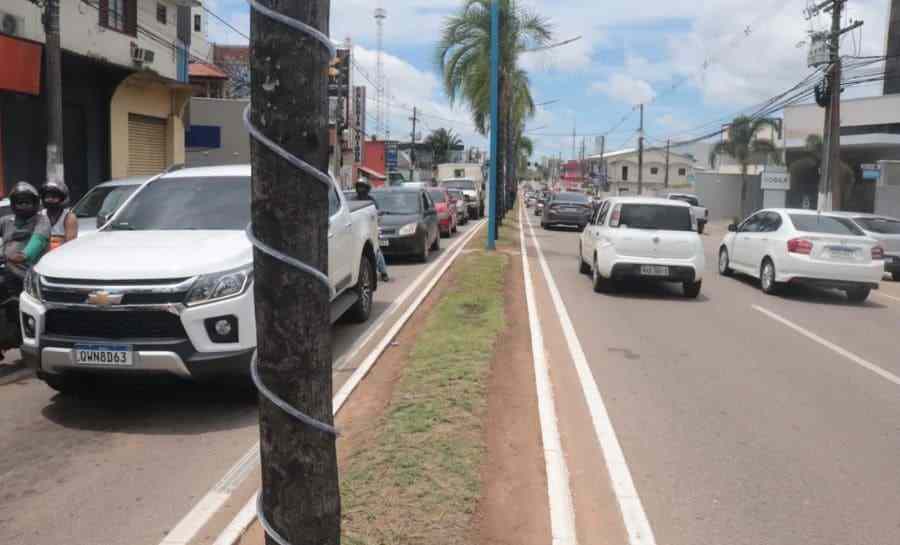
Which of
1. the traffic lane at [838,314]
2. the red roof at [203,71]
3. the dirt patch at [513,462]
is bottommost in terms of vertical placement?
the dirt patch at [513,462]

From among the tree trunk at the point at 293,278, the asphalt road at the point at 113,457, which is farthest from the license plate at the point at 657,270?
the tree trunk at the point at 293,278

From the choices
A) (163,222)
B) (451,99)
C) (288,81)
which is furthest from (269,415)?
(451,99)

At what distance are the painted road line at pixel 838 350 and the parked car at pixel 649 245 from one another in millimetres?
1367

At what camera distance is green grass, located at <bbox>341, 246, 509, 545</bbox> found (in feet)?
13.4

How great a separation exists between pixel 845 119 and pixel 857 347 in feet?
139

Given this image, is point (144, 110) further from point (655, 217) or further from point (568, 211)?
point (655, 217)

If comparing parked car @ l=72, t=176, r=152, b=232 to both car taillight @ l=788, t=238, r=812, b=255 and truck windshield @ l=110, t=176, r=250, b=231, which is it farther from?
car taillight @ l=788, t=238, r=812, b=255

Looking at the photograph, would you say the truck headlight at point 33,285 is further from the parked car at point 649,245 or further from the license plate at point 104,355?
the parked car at point 649,245

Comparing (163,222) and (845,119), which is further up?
(845,119)

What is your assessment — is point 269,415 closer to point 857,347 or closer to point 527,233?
point 857,347

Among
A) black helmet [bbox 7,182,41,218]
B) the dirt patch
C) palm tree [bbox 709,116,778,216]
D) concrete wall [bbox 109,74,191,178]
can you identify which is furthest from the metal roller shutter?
palm tree [bbox 709,116,778,216]

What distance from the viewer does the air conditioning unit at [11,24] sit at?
54.4ft

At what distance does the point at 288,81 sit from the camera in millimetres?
2465

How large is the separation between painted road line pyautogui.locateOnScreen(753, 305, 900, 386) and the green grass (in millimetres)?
3943
